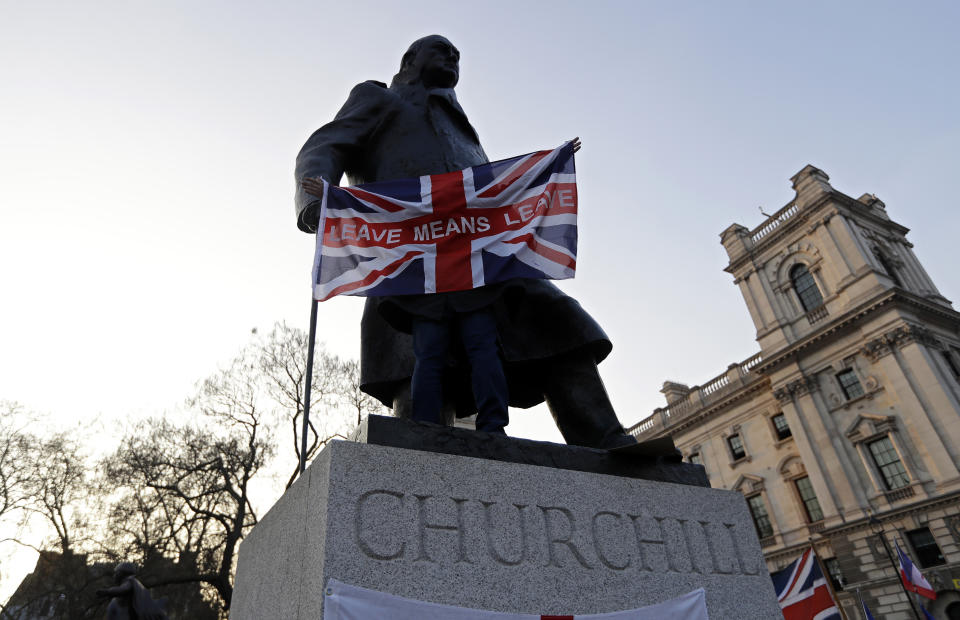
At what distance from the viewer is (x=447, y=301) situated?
3055 millimetres

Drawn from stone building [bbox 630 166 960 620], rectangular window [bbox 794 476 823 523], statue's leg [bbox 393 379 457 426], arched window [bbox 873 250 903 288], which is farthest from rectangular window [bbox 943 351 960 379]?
statue's leg [bbox 393 379 457 426]

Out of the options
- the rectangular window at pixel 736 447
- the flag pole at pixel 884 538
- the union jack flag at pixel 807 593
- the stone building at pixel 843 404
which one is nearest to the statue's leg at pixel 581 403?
the union jack flag at pixel 807 593

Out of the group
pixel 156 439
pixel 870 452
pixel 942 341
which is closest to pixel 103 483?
pixel 156 439

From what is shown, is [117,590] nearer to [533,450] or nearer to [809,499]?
[533,450]

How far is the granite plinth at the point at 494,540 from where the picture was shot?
77.7 inches

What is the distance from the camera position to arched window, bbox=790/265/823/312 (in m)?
30.6

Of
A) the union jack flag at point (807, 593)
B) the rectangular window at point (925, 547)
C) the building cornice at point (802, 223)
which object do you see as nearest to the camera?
the union jack flag at point (807, 593)

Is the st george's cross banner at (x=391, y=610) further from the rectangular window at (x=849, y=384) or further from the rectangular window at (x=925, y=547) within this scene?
the rectangular window at (x=849, y=384)

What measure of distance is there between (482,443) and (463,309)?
0.77 metres

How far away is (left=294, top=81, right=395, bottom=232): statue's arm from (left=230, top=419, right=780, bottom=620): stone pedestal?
1.46m

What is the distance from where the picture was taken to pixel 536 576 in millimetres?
2146

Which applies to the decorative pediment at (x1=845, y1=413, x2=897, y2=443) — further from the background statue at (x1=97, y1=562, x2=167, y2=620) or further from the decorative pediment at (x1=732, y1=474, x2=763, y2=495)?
the background statue at (x1=97, y1=562, x2=167, y2=620)

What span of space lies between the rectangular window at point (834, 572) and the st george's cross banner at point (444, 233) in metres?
30.4

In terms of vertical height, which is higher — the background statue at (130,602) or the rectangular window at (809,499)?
the rectangular window at (809,499)
